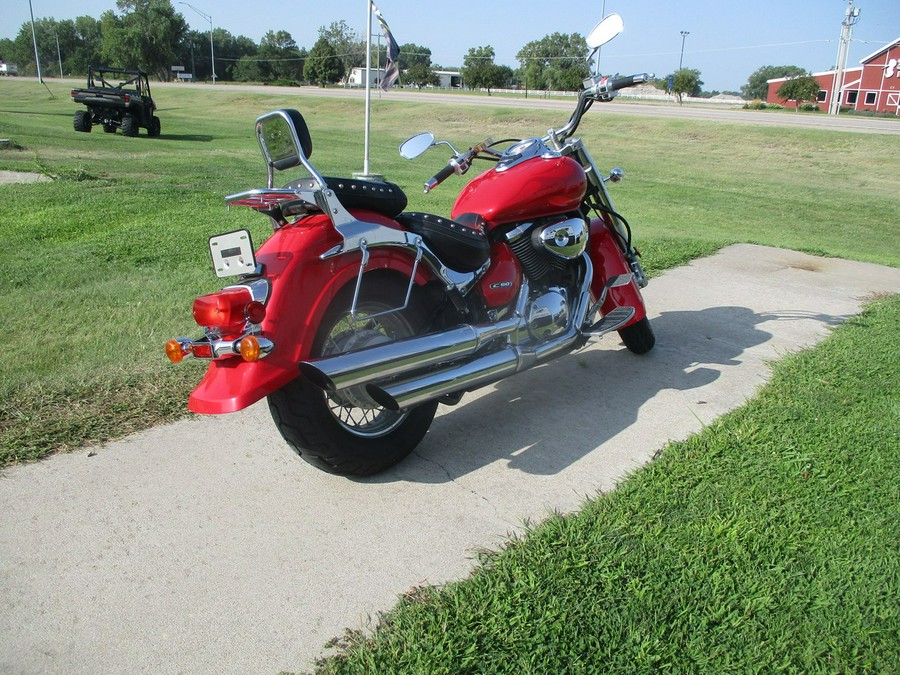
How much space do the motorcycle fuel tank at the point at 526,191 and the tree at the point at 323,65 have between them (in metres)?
68.3

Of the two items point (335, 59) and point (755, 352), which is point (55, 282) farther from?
point (335, 59)

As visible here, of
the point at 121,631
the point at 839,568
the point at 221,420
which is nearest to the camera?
the point at 121,631

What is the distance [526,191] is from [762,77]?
123 m

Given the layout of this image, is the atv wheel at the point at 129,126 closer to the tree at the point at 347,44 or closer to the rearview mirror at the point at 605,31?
the rearview mirror at the point at 605,31

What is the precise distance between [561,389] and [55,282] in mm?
3826

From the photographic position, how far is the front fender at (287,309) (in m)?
2.52

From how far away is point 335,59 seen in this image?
69.0 metres

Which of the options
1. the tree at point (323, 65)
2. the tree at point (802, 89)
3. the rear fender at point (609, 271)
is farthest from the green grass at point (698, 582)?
the tree at point (323, 65)

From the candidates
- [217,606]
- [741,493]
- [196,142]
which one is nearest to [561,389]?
[741,493]

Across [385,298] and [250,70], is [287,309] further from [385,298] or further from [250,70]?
[250,70]

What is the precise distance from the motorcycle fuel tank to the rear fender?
0.51 metres

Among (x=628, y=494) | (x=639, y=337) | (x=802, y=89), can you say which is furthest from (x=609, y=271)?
(x=802, y=89)

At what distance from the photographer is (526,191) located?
3.63 m

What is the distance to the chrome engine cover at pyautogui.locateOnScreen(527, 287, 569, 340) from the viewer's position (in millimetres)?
3629
